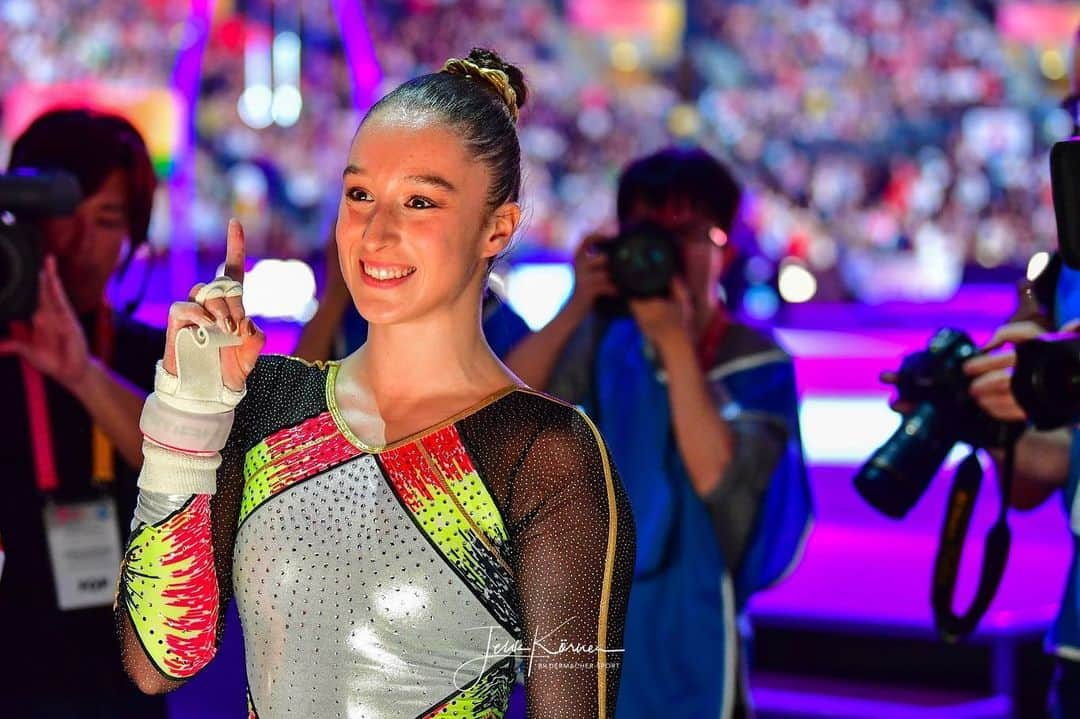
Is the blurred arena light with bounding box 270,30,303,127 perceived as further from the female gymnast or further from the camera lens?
the female gymnast

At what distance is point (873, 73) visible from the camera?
20000mm

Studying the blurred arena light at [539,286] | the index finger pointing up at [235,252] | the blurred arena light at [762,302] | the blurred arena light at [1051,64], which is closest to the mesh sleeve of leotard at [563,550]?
the index finger pointing up at [235,252]

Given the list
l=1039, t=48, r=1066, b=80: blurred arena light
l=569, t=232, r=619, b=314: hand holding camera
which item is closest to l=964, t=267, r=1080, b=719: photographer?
l=569, t=232, r=619, b=314: hand holding camera

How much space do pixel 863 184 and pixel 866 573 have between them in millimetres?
14897

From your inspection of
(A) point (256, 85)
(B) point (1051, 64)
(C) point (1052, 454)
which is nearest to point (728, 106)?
(B) point (1051, 64)

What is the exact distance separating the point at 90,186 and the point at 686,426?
92cm

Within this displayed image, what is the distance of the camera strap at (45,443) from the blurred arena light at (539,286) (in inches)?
265

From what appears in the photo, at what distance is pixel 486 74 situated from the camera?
133cm

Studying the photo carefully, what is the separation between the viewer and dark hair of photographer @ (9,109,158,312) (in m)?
1.95

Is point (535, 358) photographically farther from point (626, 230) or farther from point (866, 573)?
point (866, 573)

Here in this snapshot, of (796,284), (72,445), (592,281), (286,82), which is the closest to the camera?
(72,445)

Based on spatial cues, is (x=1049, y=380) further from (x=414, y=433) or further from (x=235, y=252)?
(x=235, y=252)

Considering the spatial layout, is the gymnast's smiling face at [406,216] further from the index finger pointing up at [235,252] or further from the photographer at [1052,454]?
the photographer at [1052,454]

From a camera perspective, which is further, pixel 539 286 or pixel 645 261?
pixel 539 286
